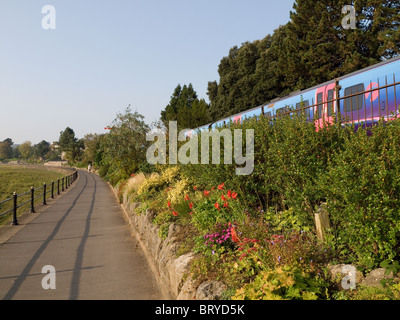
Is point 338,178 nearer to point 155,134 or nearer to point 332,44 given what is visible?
point 155,134

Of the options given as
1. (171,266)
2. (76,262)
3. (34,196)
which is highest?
(171,266)

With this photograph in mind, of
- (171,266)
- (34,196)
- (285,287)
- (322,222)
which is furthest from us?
(34,196)

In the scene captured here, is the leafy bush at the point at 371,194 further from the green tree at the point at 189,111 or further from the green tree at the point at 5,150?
the green tree at the point at 5,150

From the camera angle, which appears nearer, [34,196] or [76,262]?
[76,262]

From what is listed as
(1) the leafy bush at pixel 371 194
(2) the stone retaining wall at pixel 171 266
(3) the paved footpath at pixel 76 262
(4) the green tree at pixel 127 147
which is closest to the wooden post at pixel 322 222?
(1) the leafy bush at pixel 371 194

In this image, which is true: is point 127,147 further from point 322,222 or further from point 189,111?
point 189,111

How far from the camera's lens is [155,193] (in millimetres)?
10109

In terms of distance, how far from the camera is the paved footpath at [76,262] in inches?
200

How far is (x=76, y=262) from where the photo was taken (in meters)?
6.52

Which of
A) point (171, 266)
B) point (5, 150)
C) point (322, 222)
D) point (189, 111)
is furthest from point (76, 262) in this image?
point (5, 150)

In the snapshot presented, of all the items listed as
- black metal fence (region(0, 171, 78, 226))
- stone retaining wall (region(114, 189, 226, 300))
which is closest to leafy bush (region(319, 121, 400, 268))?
stone retaining wall (region(114, 189, 226, 300))

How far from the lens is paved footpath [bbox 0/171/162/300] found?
509 centimetres

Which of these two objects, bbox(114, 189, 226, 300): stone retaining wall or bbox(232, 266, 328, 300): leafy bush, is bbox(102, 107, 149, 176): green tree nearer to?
Answer: bbox(114, 189, 226, 300): stone retaining wall

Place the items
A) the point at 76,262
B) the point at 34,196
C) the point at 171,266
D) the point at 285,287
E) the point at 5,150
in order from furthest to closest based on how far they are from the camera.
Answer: the point at 5,150
the point at 34,196
the point at 76,262
the point at 171,266
the point at 285,287
